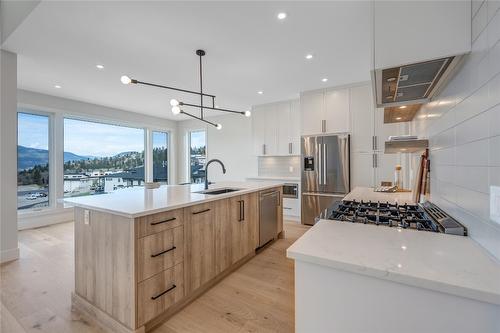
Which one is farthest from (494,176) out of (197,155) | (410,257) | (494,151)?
(197,155)

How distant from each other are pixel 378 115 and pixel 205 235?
3.45 m

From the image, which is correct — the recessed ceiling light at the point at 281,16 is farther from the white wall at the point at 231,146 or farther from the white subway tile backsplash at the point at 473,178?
the white wall at the point at 231,146

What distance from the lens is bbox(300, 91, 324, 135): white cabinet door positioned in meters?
4.32

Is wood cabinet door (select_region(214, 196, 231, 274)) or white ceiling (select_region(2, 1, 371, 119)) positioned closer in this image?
white ceiling (select_region(2, 1, 371, 119))

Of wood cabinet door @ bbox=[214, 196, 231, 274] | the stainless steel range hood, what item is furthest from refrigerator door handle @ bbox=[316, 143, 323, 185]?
the stainless steel range hood

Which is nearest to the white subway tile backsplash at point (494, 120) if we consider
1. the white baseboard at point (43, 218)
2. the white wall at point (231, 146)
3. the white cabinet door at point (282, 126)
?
the white cabinet door at point (282, 126)

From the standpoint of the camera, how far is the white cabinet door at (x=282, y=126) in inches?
198

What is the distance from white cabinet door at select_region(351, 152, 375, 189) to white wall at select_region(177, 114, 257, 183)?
2.62 m

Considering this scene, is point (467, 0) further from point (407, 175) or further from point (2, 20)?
point (2, 20)

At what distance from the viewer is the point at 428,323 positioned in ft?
2.30

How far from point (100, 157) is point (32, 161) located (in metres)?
1.26

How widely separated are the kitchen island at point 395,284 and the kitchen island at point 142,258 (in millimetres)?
1142

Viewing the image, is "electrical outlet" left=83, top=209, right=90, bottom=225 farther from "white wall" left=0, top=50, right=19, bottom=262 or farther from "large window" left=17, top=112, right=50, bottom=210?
"large window" left=17, top=112, right=50, bottom=210

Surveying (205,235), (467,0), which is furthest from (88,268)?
(467,0)
